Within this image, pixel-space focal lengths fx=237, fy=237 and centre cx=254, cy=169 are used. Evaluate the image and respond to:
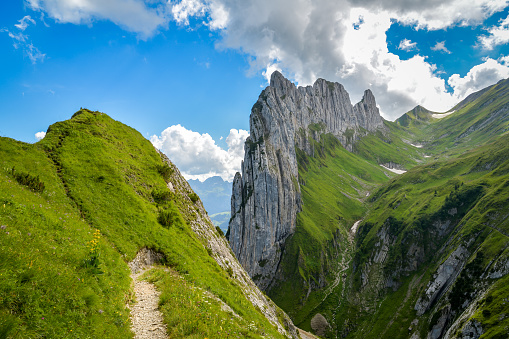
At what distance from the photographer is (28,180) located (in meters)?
19.8

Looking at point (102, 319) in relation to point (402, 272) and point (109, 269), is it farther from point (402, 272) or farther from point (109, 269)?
point (402, 272)

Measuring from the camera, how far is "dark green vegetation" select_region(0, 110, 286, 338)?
977cm

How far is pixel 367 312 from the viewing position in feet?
398

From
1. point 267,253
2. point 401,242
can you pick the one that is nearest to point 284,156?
point 267,253

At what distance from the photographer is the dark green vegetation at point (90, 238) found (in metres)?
9.77

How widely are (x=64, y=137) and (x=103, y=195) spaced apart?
1183 cm

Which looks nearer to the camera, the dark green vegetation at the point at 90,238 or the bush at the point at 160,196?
the dark green vegetation at the point at 90,238

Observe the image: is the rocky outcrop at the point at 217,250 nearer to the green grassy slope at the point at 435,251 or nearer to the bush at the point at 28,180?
the bush at the point at 28,180

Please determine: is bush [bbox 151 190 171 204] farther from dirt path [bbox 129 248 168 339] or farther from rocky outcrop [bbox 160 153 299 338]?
dirt path [bbox 129 248 168 339]

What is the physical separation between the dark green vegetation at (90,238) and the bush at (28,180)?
0.06 metres

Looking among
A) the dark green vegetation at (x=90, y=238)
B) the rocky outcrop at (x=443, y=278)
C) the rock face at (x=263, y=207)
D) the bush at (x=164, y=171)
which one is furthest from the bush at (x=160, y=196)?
the rock face at (x=263, y=207)

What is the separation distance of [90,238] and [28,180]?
8.30 m

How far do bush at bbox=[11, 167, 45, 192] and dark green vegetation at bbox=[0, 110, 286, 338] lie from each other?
0.20 feet

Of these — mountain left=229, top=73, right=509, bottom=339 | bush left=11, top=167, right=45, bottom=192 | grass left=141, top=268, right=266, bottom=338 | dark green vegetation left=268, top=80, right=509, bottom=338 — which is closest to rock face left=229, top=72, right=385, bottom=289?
mountain left=229, top=73, right=509, bottom=339
